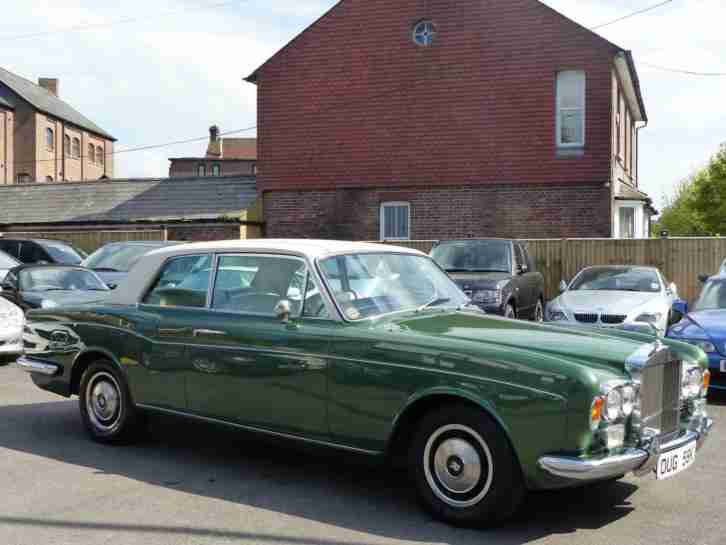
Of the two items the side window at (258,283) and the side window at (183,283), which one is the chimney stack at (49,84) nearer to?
the side window at (183,283)

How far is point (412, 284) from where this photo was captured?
5.80 metres

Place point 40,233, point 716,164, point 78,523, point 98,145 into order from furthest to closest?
1. point 98,145
2. point 716,164
3. point 40,233
4. point 78,523

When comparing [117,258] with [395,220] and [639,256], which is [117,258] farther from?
[639,256]

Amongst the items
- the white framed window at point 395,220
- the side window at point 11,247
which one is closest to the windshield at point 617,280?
the white framed window at point 395,220

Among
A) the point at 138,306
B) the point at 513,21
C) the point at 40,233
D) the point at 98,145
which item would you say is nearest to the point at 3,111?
the point at 98,145

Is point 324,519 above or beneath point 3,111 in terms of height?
beneath

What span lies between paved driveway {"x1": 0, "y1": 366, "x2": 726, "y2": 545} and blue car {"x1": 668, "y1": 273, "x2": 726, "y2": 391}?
7.56 feet

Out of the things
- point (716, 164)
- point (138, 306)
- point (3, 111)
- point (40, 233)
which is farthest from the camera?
point (3, 111)

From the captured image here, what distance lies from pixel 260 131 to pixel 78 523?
2203 centimetres

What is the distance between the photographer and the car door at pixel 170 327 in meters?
5.98

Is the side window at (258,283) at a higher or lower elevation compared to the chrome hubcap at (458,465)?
higher

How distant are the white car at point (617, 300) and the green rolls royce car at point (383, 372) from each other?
5.56 meters

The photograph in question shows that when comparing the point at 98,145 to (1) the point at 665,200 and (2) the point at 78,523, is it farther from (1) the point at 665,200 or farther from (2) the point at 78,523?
(2) the point at 78,523

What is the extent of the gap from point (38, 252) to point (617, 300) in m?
12.1
